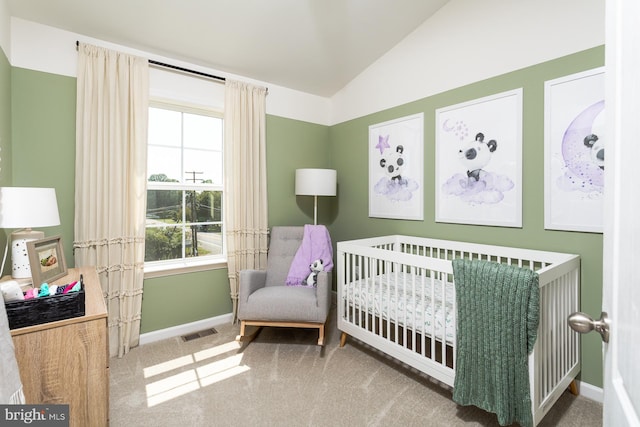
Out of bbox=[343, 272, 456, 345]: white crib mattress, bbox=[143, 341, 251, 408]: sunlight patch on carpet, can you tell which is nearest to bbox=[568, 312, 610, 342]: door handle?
bbox=[343, 272, 456, 345]: white crib mattress

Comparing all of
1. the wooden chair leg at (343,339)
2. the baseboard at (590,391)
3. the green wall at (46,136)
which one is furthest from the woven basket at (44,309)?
the baseboard at (590,391)

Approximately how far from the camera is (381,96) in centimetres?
314

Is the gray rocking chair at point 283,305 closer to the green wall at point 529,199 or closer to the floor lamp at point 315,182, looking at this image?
the floor lamp at point 315,182

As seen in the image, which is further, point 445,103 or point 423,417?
point 445,103

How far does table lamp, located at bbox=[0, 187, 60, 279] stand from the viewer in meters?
1.59

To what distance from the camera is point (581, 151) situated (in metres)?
1.90

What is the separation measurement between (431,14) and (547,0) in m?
0.88

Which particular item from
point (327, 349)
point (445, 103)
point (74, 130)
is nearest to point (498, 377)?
point (327, 349)

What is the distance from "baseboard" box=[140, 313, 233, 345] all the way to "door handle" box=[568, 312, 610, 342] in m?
2.89

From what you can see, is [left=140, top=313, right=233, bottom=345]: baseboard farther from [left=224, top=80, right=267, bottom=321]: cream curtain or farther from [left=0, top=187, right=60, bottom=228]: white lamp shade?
[left=0, top=187, right=60, bottom=228]: white lamp shade

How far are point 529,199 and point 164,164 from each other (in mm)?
2933

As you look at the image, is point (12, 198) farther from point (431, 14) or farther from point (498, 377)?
point (431, 14)

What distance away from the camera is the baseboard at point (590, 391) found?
1.89m

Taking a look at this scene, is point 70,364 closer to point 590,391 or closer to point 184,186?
point 184,186
